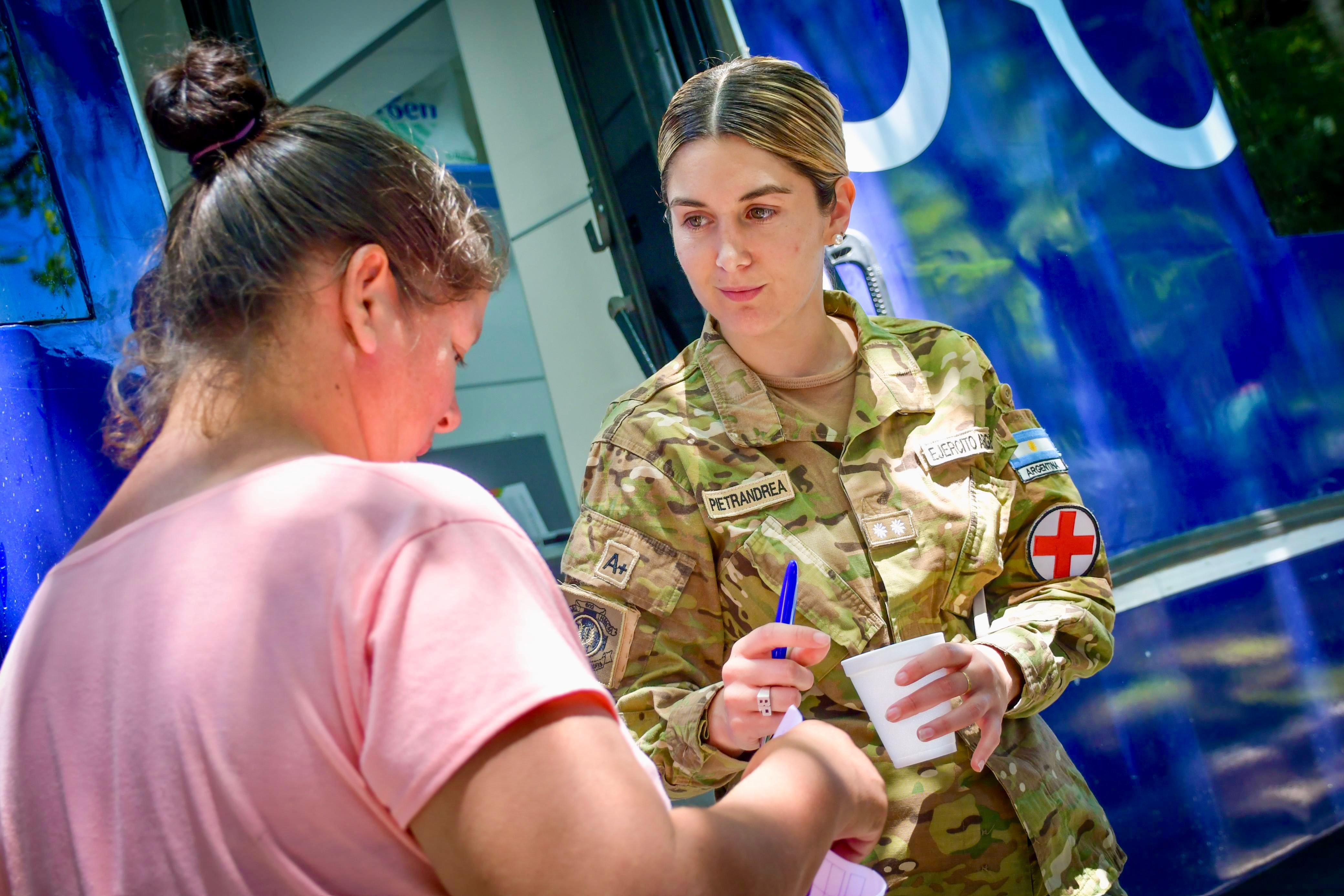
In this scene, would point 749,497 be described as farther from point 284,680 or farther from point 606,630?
point 284,680

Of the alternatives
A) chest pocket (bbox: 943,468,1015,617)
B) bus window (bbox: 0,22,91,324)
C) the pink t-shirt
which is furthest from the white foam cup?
bus window (bbox: 0,22,91,324)

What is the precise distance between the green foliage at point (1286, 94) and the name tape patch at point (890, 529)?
2.61 m

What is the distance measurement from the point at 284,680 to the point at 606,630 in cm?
87

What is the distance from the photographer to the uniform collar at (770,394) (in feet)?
5.46

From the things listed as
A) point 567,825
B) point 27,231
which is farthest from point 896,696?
point 27,231

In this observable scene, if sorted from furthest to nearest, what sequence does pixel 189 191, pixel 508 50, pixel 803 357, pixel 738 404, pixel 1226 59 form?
pixel 1226 59
pixel 508 50
pixel 803 357
pixel 738 404
pixel 189 191

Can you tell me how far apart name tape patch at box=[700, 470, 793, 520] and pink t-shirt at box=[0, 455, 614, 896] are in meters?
0.84

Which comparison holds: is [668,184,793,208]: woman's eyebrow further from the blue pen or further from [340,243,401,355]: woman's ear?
[340,243,401,355]: woman's ear

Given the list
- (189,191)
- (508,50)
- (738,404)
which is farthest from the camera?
(508,50)

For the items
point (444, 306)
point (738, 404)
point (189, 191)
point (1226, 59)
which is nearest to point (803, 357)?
point (738, 404)

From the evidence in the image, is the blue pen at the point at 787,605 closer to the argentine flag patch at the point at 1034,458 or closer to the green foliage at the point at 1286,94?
the argentine flag patch at the point at 1034,458

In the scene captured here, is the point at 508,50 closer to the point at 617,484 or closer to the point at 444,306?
the point at 617,484

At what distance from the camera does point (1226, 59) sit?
3629mm

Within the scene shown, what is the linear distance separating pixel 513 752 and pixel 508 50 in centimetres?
305
